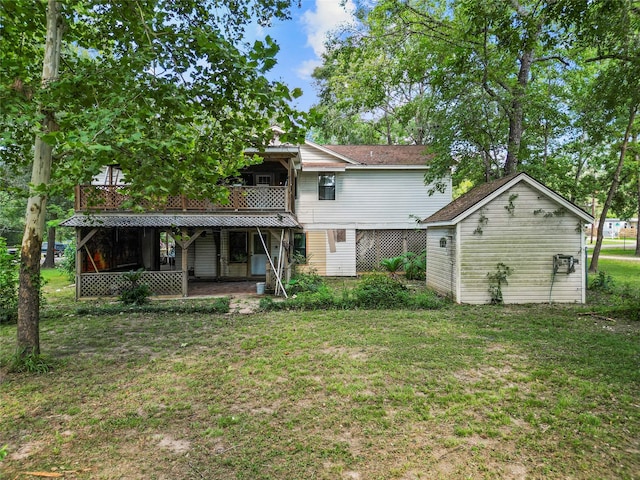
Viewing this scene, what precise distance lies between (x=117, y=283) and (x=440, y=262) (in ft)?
36.2

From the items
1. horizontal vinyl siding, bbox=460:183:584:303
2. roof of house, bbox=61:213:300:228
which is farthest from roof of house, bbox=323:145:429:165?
horizontal vinyl siding, bbox=460:183:584:303

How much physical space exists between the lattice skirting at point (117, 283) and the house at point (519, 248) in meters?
9.32

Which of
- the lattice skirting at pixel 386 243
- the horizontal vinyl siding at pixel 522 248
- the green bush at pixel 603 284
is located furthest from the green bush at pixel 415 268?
the green bush at pixel 603 284

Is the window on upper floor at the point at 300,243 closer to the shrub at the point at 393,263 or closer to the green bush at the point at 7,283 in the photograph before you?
the shrub at the point at 393,263

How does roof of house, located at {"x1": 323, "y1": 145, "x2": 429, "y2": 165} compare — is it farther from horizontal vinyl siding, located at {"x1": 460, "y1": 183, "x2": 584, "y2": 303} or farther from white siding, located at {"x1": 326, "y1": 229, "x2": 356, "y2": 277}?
horizontal vinyl siding, located at {"x1": 460, "y1": 183, "x2": 584, "y2": 303}

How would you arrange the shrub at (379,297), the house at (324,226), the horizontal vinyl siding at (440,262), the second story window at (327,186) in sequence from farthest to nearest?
1. the second story window at (327,186)
2. the house at (324,226)
3. the horizontal vinyl siding at (440,262)
4. the shrub at (379,297)

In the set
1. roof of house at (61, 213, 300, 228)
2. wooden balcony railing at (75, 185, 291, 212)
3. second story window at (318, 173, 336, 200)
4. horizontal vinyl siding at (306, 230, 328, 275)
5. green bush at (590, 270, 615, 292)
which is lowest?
green bush at (590, 270, 615, 292)

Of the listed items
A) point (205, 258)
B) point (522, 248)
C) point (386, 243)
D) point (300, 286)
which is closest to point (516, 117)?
point (522, 248)

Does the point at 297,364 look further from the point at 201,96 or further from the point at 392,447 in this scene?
the point at 201,96

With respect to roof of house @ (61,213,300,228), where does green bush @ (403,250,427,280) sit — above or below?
below

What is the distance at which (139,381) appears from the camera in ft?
16.2

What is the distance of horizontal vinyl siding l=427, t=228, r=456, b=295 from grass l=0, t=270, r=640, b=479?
350 centimetres

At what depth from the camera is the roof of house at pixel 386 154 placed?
17.0 meters

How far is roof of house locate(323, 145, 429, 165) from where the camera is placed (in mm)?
16969
